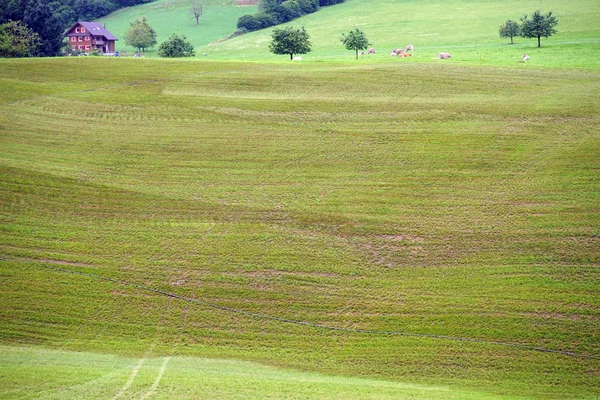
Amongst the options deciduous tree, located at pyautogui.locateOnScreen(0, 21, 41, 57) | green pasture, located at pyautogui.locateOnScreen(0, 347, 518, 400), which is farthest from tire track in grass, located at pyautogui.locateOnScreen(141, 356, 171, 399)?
deciduous tree, located at pyautogui.locateOnScreen(0, 21, 41, 57)

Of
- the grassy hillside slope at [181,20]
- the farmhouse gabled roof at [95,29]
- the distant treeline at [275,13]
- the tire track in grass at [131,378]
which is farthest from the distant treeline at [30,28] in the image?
the tire track in grass at [131,378]

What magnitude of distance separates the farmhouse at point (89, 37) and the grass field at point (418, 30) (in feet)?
22.3

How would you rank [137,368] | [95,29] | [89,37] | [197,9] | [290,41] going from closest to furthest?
[137,368]
[290,41]
[89,37]
[95,29]
[197,9]

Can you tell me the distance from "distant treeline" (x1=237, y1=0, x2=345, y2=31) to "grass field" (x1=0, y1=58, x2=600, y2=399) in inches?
2783

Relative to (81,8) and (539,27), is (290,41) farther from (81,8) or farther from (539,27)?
(81,8)

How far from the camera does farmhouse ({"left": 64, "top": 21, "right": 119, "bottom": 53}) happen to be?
11375 cm

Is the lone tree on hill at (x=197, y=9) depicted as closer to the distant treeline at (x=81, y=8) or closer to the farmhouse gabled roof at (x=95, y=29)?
the farmhouse gabled roof at (x=95, y=29)

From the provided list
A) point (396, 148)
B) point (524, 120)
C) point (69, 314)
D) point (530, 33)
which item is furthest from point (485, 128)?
point (530, 33)

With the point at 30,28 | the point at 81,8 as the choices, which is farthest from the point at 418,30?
the point at 81,8

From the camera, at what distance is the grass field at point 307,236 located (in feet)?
76.9

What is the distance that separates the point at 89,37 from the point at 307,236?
95.4 m

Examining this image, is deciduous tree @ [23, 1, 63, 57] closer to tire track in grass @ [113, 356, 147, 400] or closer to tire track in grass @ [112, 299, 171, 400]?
tire track in grass @ [112, 299, 171, 400]

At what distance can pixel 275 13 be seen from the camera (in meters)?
113

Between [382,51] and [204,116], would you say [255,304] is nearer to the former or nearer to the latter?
[204,116]
